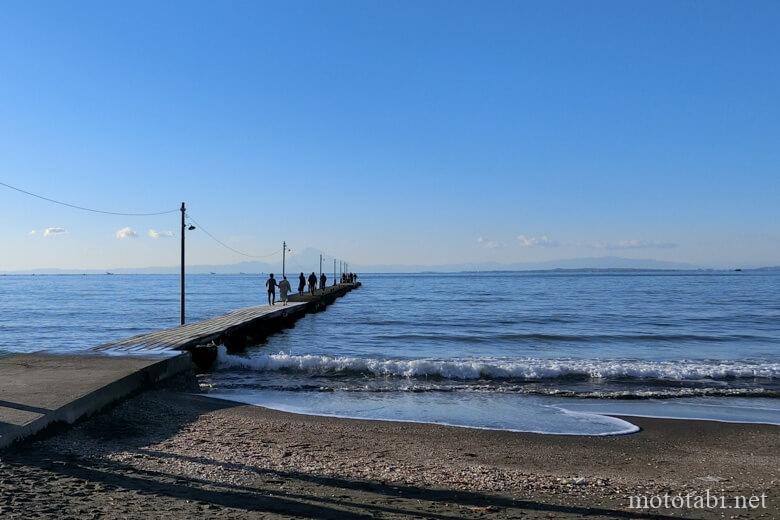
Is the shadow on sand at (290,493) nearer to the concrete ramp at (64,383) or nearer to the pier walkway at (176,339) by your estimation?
the concrete ramp at (64,383)

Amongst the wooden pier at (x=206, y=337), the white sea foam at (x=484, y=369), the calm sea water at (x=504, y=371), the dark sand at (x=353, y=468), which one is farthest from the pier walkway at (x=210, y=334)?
the dark sand at (x=353, y=468)

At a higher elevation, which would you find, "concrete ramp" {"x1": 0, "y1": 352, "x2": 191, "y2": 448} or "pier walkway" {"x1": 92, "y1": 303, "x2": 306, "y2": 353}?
"concrete ramp" {"x1": 0, "y1": 352, "x2": 191, "y2": 448}

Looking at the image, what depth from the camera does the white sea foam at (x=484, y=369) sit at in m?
15.6

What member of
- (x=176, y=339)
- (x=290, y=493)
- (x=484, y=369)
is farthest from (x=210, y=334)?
(x=290, y=493)

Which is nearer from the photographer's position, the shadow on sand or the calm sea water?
the shadow on sand

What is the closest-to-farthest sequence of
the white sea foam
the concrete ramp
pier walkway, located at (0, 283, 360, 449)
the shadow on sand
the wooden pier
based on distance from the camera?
the shadow on sand → the concrete ramp → pier walkway, located at (0, 283, 360, 449) → the wooden pier → the white sea foam

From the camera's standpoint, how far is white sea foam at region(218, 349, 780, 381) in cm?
1558

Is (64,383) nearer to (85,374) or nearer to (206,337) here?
(85,374)

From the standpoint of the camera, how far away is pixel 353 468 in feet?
22.9

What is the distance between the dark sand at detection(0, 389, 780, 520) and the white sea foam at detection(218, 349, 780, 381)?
17.4 ft

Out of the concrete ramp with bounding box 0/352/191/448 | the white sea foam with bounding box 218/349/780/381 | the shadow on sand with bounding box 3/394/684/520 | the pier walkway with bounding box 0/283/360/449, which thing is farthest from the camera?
the white sea foam with bounding box 218/349/780/381

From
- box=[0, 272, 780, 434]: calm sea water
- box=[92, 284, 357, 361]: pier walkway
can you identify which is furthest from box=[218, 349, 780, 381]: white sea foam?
box=[92, 284, 357, 361]: pier walkway

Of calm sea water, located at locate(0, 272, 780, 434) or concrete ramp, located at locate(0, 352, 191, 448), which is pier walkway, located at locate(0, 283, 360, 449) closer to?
concrete ramp, located at locate(0, 352, 191, 448)

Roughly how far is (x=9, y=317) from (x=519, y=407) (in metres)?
35.9
